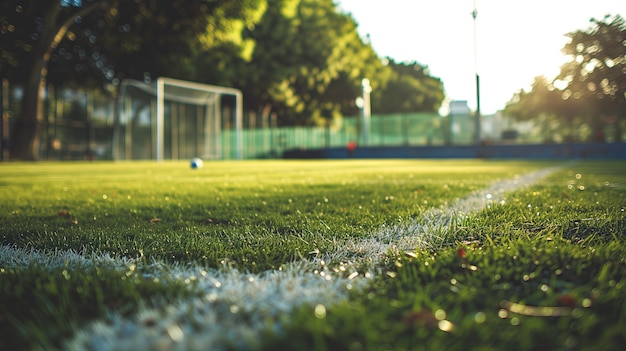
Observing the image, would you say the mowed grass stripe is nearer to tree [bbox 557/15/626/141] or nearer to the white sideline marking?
the white sideline marking

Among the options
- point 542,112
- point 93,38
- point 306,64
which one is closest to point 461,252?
point 93,38

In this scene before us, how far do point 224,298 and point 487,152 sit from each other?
76.3 feet

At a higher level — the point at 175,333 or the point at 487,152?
the point at 487,152

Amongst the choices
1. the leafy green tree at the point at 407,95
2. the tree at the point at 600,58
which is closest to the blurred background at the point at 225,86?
the tree at the point at 600,58

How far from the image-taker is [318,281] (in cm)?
147

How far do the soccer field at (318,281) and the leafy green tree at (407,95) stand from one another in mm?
45764

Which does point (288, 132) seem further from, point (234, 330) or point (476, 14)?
point (234, 330)

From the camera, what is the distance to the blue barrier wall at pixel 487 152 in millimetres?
20797

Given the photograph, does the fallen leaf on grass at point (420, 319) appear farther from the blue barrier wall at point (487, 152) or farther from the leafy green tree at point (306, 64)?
the leafy green tree at point (306, 64)

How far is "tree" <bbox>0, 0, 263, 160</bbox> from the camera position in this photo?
1614 cm

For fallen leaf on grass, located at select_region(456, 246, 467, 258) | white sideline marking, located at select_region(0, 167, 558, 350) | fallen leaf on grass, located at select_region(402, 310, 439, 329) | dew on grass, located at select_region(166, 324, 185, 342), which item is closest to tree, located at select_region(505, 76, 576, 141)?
fallen leaf on grass, located at select_region(456, 246, 467, 258)

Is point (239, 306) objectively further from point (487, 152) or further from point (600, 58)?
point (487, 152)

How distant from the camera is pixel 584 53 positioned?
5.10 m

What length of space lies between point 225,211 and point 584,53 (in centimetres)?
456
